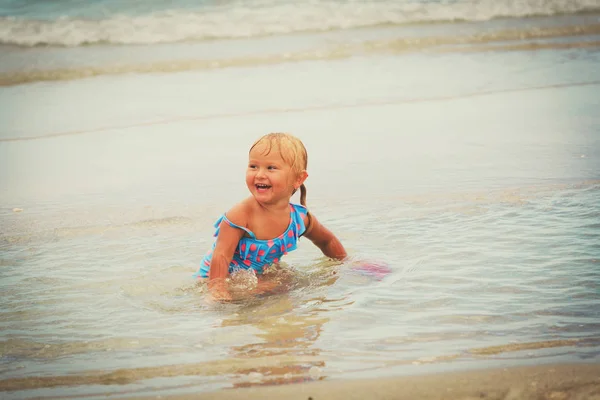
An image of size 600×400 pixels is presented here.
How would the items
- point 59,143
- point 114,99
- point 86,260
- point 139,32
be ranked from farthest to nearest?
point 139,32 → point 114,99 → point 59,143 → point 86,260

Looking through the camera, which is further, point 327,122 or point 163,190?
point 327,122

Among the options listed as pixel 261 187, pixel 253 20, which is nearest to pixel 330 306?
pixel 261 187

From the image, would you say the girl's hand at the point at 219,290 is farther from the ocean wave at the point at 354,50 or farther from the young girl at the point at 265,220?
the ocean wave at the point at 354,50

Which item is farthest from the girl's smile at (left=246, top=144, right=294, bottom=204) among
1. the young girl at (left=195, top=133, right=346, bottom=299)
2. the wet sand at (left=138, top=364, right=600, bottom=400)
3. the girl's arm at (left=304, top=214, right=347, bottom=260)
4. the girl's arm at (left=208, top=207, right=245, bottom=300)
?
the wet sand at (left=138, top=364, right=600, bottom=400)

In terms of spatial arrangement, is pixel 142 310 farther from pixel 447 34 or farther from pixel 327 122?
pixel 447 34

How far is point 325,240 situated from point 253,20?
1040 cm

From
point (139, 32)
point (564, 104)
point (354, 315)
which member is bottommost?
point (354, 315)

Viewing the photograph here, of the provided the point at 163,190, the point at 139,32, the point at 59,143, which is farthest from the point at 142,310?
the point at 139,32

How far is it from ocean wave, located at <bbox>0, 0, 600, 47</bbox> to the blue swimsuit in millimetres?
9668

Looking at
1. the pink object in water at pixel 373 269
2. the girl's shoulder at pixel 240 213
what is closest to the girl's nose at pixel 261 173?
the girl's shoulder at pixel 240 213

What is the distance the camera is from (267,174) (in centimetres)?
417

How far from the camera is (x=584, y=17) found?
47.7ft

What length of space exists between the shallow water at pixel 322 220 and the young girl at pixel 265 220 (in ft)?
0.54

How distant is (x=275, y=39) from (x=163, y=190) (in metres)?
7.48
